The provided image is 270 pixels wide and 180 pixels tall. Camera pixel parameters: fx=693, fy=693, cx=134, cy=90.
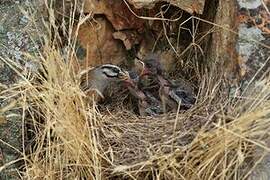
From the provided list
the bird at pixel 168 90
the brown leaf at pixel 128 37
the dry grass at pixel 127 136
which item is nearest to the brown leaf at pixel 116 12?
the brown leaf at pixel 128 37

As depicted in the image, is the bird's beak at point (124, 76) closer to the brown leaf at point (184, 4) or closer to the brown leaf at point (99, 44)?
the brown leaf at point (99, 44)

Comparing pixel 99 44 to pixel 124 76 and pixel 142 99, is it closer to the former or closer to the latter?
pixel 124 76

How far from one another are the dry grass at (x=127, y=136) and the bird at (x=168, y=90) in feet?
1.05

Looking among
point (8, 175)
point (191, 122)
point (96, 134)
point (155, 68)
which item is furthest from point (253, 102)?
point (8, 175)

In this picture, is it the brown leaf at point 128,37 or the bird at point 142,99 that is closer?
the bird at point 142,99

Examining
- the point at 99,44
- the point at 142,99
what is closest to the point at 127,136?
the point at 142,99

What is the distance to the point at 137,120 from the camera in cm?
385

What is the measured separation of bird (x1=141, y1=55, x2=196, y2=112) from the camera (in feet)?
13.0

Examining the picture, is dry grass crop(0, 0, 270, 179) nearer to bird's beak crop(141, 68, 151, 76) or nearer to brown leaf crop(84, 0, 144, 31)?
brown leaf crop(84, 0, 144, 31)

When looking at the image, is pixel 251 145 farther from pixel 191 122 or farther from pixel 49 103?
pixel 49 103

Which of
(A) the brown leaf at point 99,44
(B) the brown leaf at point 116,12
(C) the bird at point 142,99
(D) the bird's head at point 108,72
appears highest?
(B) the brown leaf at point 116,12

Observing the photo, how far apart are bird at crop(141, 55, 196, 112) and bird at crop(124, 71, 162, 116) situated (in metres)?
0.06

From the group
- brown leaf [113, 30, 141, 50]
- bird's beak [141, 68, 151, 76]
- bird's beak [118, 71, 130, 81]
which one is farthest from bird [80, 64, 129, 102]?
brown leaf [113, 30, 141, 50]

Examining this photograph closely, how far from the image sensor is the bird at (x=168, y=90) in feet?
13.0
